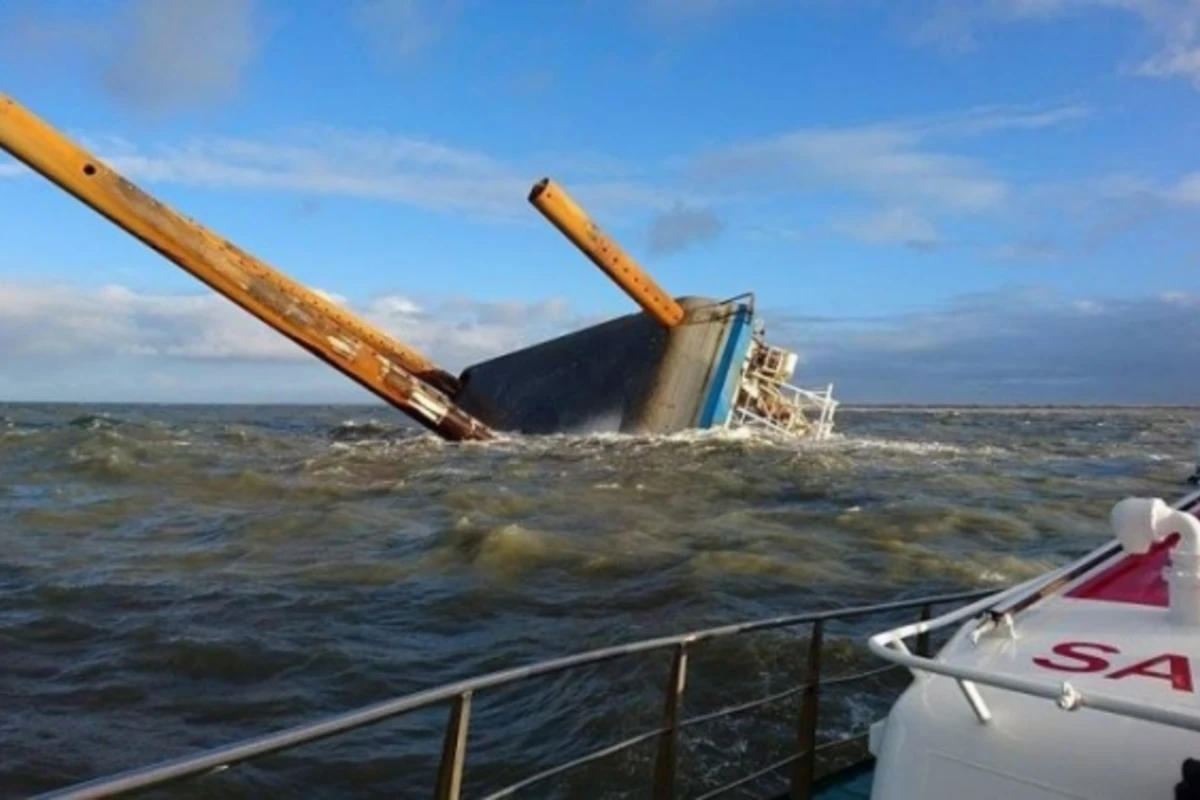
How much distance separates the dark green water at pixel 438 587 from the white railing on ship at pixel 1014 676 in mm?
2895

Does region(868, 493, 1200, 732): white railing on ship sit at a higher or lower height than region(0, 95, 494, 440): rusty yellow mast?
lower

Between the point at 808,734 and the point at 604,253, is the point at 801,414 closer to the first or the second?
the point at 604,253

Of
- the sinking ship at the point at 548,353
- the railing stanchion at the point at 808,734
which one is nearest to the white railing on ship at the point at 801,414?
the sinking ship at the point at 548,353

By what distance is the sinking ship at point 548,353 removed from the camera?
67.3 feet

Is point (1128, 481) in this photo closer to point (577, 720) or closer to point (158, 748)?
point (577, 720)

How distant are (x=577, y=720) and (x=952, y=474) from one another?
628 inches

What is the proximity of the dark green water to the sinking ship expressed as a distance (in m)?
3.77

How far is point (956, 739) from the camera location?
8.19 feet

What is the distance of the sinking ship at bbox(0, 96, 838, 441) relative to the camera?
20516mm

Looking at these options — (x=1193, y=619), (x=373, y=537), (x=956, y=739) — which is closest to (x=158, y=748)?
(x=956, y=739)

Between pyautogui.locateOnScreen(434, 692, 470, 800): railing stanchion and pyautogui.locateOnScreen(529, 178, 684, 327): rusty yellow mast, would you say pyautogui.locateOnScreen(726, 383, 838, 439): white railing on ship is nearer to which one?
pyautogui.locateOnScreen(529, 178, 684, 327): rusty yellow mast

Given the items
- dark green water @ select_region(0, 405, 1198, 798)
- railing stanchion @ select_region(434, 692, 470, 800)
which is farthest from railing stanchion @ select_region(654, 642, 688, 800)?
dark green water @ select_region(0, 405, 1198, 798)

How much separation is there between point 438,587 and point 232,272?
14039mm

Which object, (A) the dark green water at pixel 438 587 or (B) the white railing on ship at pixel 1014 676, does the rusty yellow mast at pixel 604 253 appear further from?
(B) the white railing on ship at pixel 1014 676
